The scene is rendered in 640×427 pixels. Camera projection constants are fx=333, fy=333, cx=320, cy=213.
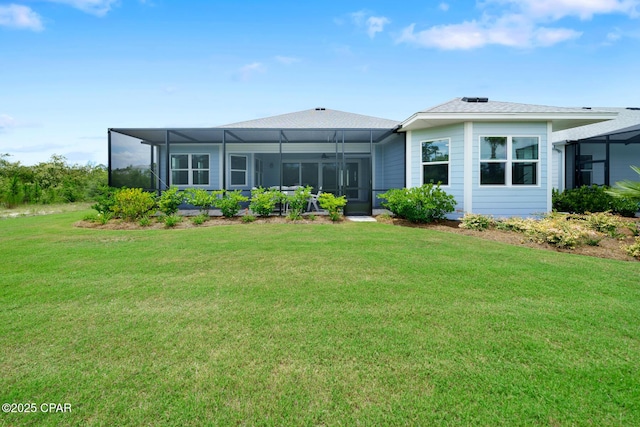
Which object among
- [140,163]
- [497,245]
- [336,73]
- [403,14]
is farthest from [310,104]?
[497,245]

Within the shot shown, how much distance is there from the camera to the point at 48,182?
66.8 ft

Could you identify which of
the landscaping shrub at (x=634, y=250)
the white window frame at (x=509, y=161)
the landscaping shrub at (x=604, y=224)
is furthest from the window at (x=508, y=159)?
the landscaping shrub at (x=634, y=250)

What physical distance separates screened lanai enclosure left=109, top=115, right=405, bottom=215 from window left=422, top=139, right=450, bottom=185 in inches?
56.3

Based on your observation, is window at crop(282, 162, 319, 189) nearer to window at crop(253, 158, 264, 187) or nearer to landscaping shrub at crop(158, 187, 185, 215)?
window at crop(253, 158, 264, 187)

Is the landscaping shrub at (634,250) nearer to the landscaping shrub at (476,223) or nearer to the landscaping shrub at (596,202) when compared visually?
the landscaping shrub at (476,223)

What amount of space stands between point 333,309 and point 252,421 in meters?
1.60

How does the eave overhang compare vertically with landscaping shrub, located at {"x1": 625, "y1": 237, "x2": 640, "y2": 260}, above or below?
above

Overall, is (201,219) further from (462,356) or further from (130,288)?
(462,356)

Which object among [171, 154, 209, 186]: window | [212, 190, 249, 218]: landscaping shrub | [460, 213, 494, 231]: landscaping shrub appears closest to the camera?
[460, 213, 494, 231]: landscaping shrub

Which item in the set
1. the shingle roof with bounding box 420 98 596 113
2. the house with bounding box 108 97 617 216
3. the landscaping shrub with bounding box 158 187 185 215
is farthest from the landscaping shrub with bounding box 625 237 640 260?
the landscaping shrub with bounding box 158 187 185 215

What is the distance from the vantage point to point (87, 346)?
259 centimetres

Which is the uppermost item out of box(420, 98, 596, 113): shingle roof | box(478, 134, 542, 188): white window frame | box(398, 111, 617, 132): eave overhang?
box(420, 98, 596, 113): shingle roof

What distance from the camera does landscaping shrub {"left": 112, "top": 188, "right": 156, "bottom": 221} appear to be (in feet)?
30.3

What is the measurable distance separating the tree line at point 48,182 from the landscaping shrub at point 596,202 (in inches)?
670
